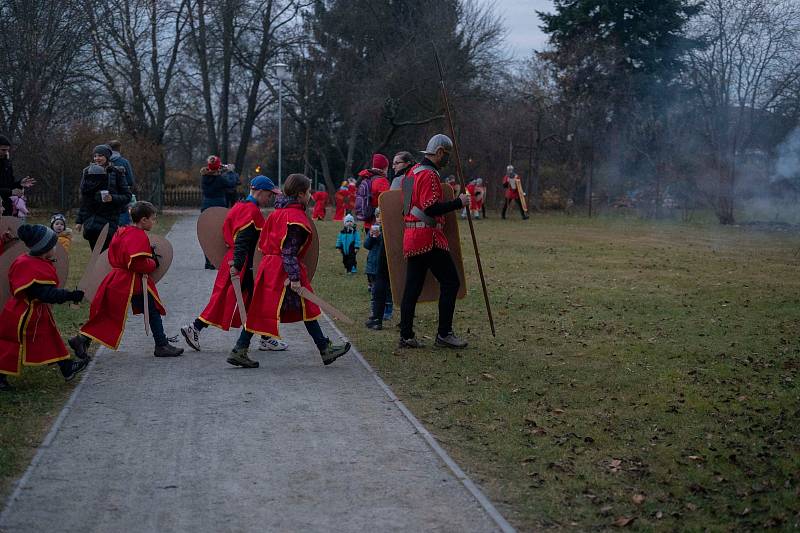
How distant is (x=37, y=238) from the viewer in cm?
669

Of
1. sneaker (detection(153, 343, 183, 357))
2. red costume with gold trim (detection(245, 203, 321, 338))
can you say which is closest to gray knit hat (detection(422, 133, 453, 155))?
red costume with gold trim (detection(245, 203, 321, 338))

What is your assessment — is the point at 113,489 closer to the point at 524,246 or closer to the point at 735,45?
the point at 524,246

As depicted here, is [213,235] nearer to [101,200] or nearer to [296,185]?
[296,185]

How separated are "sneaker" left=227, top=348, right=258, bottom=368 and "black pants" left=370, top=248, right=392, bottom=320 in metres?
2.37

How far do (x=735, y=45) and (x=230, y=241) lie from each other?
75.9ft

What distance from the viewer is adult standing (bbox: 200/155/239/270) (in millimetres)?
14438

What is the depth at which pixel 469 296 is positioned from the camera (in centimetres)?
1249

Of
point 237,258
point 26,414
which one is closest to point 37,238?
point 26,414

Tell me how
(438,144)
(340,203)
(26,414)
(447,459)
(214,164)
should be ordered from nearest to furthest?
1. (447,459)
2. (26,414)
3. (438,144)
4. (214,164)
5. (340,203)

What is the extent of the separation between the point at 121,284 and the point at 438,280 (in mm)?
2866

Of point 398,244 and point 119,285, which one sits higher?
point 398,244

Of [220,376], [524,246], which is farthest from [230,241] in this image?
[524,246]

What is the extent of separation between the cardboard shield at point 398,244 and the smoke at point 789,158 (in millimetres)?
16609

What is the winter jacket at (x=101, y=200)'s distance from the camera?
10992 millimetres
